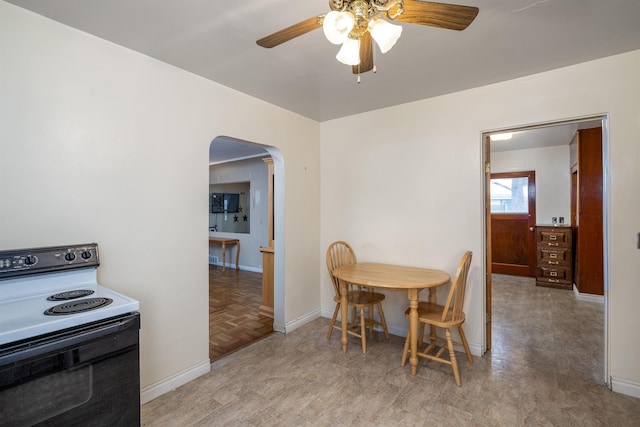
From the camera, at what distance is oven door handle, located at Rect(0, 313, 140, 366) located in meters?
1.00

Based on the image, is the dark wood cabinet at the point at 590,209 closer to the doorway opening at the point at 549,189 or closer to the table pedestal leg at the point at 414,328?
the doorway opening at the point at 549,189

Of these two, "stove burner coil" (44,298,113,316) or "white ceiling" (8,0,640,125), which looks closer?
"stove burner coil" (44,298,113,316)

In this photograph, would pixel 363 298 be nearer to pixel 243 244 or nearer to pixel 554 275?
pixel 554 275

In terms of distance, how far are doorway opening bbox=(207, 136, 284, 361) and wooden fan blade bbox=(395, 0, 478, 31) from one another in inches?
79.9

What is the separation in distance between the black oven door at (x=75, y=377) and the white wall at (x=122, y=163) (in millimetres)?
781

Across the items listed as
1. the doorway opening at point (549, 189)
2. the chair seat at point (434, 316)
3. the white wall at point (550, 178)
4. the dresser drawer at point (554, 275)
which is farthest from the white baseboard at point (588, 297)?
the chair seat at point (434, 316)

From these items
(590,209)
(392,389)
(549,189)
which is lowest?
(392,389)

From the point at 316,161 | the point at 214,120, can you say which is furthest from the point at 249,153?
the point at 214,120

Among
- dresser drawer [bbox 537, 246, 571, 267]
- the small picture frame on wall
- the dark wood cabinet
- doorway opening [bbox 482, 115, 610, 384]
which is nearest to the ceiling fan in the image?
doorway opening [bbox 482, 115, 610, 384]

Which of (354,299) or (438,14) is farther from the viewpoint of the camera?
(354,299)

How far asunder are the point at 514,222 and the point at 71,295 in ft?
21.2

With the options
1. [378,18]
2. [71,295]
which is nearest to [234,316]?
[71,295]

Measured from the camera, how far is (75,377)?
111 centimetres

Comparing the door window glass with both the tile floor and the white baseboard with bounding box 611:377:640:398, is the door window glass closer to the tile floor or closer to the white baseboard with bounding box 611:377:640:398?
the tile floor
